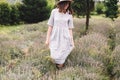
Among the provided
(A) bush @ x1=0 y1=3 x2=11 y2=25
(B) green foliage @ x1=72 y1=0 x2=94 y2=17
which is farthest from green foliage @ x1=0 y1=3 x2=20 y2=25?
(B) green foliage @ x1=72 y1=0 x2=94 y2=17

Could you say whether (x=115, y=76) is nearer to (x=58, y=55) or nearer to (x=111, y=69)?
(x=111, y=69)

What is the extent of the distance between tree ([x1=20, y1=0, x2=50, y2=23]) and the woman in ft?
50.4

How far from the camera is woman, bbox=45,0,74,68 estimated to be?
677 cm

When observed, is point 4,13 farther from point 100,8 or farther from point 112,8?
point 100,8

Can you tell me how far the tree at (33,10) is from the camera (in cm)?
2209

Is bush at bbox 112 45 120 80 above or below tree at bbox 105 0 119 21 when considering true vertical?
above

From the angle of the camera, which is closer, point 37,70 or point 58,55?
point 37,70

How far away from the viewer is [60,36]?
6859 millimetres

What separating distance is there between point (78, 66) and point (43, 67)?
2.30ft

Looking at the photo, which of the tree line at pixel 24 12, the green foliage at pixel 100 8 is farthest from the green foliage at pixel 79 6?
the green foliage at pixel 100 8

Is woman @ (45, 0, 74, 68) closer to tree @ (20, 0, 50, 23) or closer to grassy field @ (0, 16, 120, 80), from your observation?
grassy field @ (0, 16, 120, 80)

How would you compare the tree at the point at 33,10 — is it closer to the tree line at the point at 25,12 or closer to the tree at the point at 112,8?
the tree line at the point at 25,12

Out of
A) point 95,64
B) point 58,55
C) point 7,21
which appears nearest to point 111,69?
point 95,64

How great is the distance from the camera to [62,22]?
6.85 m
